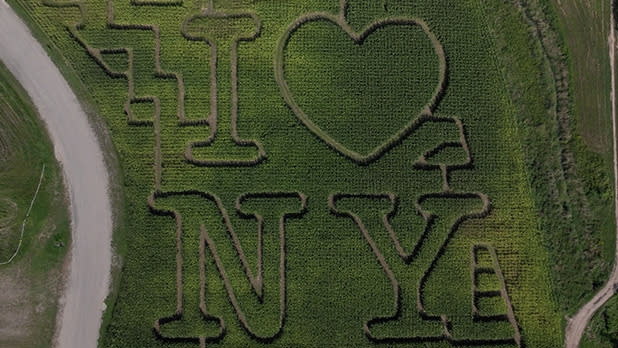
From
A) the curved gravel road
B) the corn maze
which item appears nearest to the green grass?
the curved gravel road

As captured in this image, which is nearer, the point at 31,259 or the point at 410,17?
the point at 31,259

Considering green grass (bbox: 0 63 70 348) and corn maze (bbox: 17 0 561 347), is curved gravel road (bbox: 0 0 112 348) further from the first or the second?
corn maze (bbox: 17 0 561 347)

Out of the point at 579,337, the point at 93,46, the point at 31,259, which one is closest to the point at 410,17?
the point at 93,46

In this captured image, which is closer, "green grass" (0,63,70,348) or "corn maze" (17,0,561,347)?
"green grass" (0,63,70,348)

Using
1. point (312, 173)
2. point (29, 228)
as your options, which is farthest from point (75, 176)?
point (312, 173)

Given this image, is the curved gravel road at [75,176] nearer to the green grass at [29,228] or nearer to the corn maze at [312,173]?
the green grass at [29,228]

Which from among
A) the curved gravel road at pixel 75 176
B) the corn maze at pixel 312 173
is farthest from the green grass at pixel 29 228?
the corn maze at pixel 312 173

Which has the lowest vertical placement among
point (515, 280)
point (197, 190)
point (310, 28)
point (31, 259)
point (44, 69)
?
point (515, 280)

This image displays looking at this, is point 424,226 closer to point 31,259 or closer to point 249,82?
point 249,82
